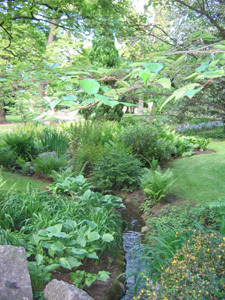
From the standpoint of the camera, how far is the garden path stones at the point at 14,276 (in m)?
A: 2.63

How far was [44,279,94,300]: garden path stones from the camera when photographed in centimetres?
262

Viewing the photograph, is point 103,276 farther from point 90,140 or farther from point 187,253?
point 90,140

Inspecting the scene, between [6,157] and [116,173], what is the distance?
10.0 feet

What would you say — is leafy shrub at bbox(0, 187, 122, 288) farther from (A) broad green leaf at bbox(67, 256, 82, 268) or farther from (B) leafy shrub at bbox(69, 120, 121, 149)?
(B) leafy shrub at bbox(69, 120, 121, 149)

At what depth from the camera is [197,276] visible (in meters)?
2.27

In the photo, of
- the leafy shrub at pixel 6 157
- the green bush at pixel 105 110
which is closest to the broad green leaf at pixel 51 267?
the leafy shrub at pixel 6 157

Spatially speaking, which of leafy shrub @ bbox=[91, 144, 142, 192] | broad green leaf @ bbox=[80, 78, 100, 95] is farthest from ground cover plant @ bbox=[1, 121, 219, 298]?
broad green leaf @ bbox=[80, 78, 100, 95]

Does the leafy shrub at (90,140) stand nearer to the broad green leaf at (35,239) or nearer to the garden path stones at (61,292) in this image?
the broad green leaf at (35,239)

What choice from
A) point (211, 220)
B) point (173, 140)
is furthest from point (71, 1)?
point (211, 220)

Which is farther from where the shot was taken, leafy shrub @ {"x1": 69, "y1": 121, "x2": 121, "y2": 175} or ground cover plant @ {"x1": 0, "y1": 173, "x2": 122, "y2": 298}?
leafy shrub @ {"x1": 69, "y1": 121, "x2": 121, "y2": 175}

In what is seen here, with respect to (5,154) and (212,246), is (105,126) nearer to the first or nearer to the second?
(5,154)

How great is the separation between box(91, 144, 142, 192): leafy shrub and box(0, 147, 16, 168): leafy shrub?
243 centimetres

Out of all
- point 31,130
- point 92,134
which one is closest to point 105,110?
point 92,134

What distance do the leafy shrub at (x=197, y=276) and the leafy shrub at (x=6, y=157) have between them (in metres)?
5.74
